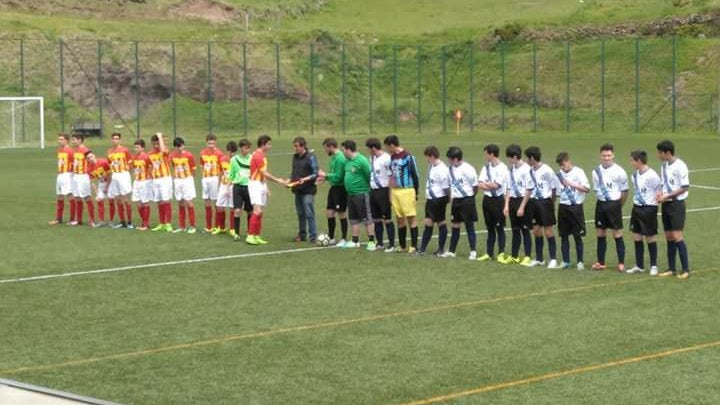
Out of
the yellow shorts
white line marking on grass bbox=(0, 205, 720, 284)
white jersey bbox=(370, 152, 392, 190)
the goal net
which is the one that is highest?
the goal net

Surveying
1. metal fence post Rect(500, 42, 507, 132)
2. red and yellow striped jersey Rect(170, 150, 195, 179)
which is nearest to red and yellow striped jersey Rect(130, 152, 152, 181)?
red and yellow striped jersey Rect(170, 150, 195, 179)

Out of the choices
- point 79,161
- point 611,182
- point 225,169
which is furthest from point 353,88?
point 611,182

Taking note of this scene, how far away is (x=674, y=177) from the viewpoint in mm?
21016

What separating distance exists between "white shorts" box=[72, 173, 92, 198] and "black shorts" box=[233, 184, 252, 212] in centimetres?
450

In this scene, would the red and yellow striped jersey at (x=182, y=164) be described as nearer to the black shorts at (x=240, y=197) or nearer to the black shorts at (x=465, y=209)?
the black shorts at (x=240, y=197)

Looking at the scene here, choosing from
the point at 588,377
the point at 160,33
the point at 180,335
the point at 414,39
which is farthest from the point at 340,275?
the point at 414,39

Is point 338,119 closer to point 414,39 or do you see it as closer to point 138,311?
point 414,39

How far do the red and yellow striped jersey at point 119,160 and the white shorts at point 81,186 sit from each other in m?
0.73

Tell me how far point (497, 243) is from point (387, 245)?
78.7 inches

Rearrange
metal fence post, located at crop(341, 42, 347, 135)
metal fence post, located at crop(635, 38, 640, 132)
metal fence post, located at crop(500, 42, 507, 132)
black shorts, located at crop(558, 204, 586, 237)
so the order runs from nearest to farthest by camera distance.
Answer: black shorts, located at crop(558, 204, 586, 237)
metal fence post, located at crop(635, 38, 640, 132)
metal fence post, located at crop(341, 42, 347, 135)
metal fence post, located at crop(500, 42, 507, 132)

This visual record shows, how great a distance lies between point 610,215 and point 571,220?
627mm

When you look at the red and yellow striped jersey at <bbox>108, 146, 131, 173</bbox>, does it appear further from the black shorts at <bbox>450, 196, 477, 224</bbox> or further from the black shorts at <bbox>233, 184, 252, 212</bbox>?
the black shorts at <bbox>450, 196, 477, 224</bbox>

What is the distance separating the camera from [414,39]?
317 feet

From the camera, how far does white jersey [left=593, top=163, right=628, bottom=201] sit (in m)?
21.5
